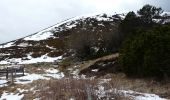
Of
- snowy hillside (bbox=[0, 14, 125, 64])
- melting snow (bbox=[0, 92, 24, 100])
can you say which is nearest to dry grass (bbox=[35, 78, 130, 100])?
melting snow (bbox=[0, 92, 24, 100])

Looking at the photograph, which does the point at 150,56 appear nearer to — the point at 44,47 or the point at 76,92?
the point at 76,92

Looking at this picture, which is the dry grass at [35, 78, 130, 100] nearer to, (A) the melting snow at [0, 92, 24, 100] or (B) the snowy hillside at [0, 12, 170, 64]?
(A) the melting snow at [0, 92, 24, 100]

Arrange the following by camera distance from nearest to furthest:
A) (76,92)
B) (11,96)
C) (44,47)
Result: (76,92) → (11,96) → (44,47)

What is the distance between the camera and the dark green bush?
22.3m

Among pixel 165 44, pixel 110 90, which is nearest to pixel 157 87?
pixel 165 44

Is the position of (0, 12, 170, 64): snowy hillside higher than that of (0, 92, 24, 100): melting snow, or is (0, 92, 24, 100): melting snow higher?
(0, 12, 170, 64): snowy hillside

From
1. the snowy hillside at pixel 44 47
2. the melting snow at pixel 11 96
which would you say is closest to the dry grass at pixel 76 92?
the melting snow at pixel 11 96

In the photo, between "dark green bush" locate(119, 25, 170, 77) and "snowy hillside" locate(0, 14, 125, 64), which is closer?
"dark green bush" locate(119, 25, 170, 77)

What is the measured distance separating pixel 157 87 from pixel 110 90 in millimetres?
6224

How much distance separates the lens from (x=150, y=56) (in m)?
22.7

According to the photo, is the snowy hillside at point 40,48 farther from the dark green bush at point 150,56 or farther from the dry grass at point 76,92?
the dry grass at point 76,92

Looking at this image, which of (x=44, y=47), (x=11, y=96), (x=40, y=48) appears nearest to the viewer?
(x=11, y=96)

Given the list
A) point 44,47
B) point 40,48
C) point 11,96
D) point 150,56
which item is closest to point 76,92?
point 11,96

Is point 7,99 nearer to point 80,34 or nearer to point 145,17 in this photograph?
point 145,17
